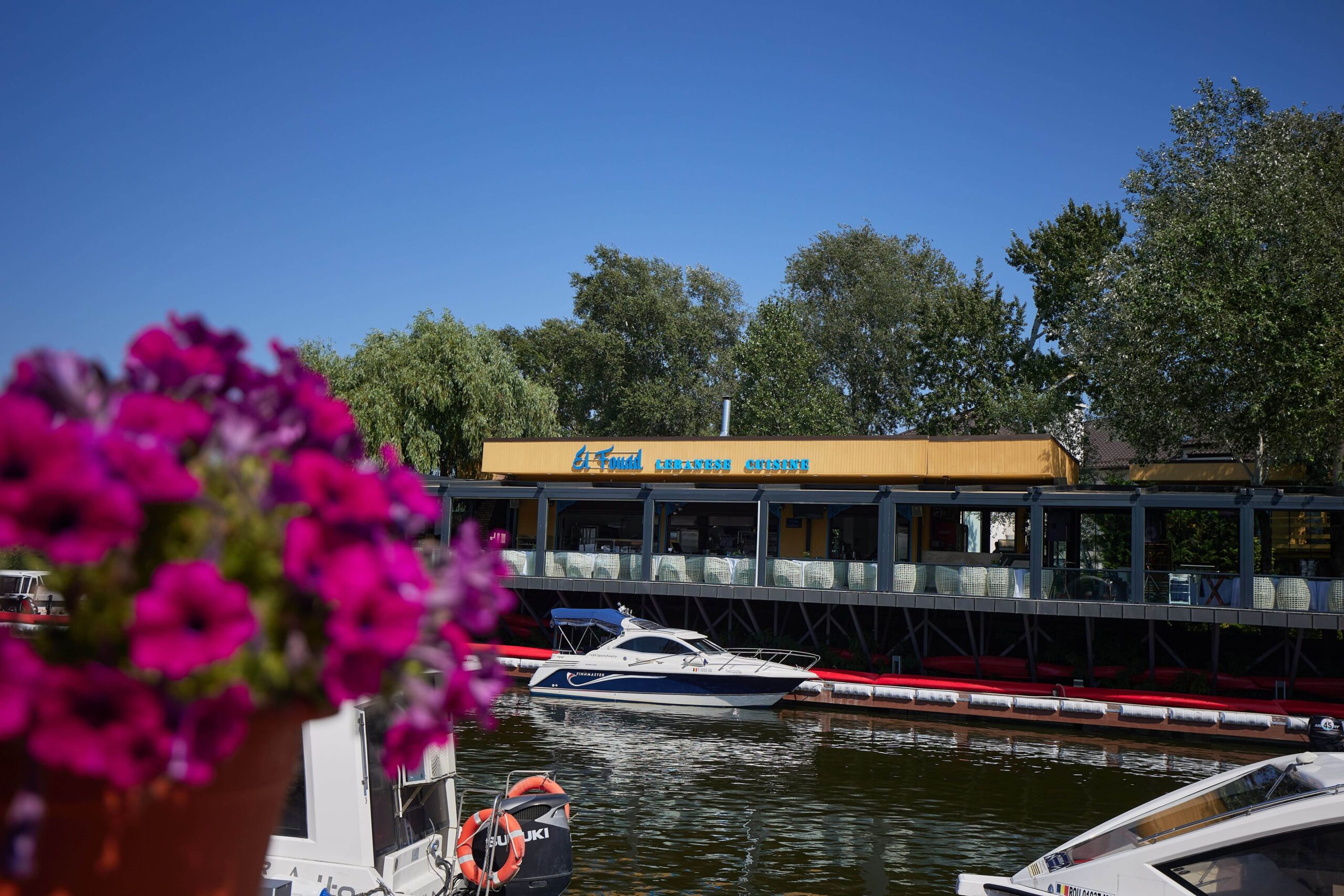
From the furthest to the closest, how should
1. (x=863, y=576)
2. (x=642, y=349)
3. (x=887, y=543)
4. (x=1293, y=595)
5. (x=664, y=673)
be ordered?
(x=642, y=349) < (x=887, y=543) < (x=863, y=576) < (x=664, y=673) < (x=1293, y=595)

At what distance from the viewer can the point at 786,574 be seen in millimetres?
29469

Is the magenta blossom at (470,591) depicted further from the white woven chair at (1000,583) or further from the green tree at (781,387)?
the green tree at (781,387)

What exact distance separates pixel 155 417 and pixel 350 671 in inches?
19.3

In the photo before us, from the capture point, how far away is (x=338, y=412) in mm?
1828

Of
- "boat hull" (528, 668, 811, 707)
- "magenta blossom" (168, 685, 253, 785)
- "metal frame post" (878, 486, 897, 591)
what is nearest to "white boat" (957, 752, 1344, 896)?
"magenta blossom" (168, 685, 253, 785)

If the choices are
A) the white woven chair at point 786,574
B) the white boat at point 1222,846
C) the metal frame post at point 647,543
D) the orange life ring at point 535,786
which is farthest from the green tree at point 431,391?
the white boat at point 1222,846

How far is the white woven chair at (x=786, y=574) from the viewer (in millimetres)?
29344

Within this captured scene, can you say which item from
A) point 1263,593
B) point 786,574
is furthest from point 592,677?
point 1263,593

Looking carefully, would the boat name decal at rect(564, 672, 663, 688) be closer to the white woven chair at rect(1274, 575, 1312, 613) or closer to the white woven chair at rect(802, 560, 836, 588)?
the white woven chair at rect(802, 560, 836, 588)

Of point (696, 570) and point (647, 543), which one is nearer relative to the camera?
point (696, 570)

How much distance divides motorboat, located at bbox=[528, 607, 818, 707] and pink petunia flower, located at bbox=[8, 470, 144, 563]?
24603 mm

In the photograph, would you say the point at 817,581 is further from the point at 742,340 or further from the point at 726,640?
the point at 742,340

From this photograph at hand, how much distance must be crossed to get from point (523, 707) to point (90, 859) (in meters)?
24.5

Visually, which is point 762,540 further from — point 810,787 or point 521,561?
point 810,787
